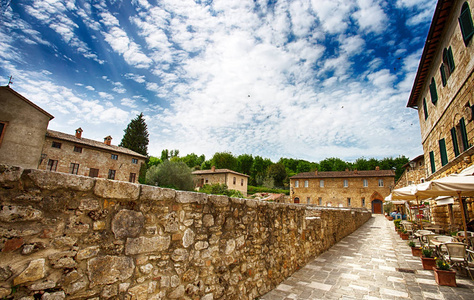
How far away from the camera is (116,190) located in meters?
2.15

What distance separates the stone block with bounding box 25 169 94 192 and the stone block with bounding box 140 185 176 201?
0.49 m

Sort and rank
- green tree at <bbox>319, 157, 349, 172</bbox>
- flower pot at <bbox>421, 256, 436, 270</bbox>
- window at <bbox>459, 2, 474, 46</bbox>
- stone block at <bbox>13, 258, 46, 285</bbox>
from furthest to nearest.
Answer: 1. green tree at <bbox>319, 157, 349, 172</bbox>
2. window at <bbox>459, 2, 474, 46</bbox>
3. flower pot at <bbox>421, 256, 436, 270</bbox>
4. stone block at <bbox>13, 258, 46, 285</bbox>

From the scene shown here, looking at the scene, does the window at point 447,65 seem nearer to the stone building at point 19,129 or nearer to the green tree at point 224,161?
the stone building at point 19,129

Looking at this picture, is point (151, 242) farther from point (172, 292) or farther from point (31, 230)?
point (31, 230)

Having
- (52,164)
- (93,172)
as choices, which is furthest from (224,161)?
(52,164)

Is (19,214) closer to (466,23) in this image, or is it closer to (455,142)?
(466,23)

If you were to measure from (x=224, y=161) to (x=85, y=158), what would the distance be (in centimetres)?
3389

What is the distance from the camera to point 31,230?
1659mm

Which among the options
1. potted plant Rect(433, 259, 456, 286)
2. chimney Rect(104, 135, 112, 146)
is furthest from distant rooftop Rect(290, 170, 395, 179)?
potted plant Rect(433, 259, 456, 286)

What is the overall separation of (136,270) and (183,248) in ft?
1.99

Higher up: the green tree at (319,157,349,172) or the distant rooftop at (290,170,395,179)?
the green tree at (319,157,349,172)

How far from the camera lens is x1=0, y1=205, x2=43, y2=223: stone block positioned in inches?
61.9

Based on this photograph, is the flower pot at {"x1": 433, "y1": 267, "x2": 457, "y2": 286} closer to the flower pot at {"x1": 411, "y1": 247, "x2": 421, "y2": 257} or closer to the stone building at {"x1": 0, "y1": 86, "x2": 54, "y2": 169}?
the flower pot at {"x1": 411, "y1": 247, "x2": 421, "y2": 257}

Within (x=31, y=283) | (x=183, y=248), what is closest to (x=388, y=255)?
(x=183, y=248)
